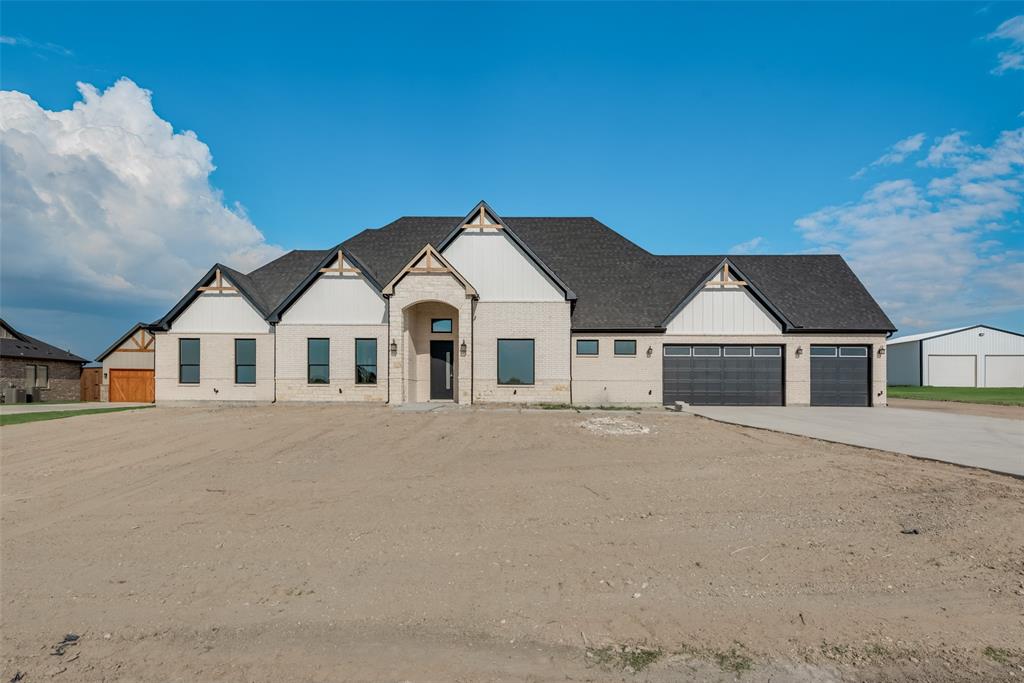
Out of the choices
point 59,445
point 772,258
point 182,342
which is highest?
point 772,258

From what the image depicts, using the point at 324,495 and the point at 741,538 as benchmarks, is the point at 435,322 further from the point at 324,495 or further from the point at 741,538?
the point at 741,538

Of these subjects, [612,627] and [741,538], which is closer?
[612,627]

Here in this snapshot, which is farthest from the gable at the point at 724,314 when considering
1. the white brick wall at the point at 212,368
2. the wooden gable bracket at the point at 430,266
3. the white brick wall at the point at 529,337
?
the white brick wall at the point at 212,368

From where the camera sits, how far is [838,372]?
23781mm

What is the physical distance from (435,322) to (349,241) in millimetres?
8312

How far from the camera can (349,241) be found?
90.4ft

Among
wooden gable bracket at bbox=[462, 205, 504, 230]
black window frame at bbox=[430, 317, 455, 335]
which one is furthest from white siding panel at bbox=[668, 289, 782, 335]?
black window frame at bbox=[430, 317, 455, 335]

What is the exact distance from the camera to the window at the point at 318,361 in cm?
2239

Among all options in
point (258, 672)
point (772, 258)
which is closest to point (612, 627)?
point (258, 672)

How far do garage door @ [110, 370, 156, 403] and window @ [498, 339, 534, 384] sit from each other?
77.3 feet

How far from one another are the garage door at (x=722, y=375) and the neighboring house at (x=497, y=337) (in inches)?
2.2

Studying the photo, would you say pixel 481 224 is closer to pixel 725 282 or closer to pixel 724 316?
pixel 725 282

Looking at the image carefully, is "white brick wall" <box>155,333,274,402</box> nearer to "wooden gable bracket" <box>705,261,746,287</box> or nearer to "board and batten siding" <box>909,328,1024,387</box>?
"wooden gable bracket" <box>705,261,746,287</box>

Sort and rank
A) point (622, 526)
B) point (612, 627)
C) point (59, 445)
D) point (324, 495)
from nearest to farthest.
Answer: point (612, 627)
point (622, 526)
point (324, 495)
point (59, 445)
